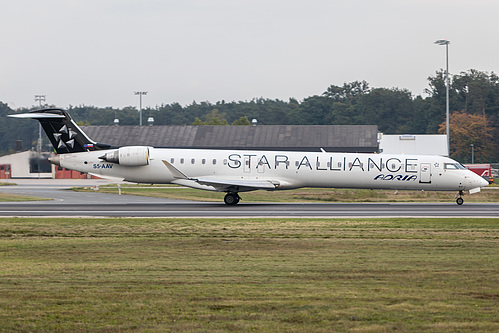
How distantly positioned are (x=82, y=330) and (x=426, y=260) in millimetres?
9443

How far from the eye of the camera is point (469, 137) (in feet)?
314

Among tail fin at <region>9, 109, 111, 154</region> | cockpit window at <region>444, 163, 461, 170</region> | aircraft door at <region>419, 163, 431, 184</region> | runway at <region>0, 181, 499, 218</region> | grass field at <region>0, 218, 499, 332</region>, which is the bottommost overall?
grass field at <region>0, 218, 499, 332</region>

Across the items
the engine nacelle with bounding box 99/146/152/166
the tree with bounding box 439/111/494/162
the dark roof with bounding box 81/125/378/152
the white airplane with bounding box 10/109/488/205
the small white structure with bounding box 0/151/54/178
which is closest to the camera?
the white airplane with bounding box 10/109/488/205

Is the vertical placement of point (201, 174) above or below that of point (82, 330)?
above

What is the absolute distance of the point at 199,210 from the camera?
→ 30719 mm

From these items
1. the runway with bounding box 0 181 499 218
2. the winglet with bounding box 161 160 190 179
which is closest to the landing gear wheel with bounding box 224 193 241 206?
the runway with bounding box 0 181 499 218

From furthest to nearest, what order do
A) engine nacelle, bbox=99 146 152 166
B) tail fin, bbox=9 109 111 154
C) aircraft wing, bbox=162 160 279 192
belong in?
tail fin, bbox=9 109 111 154 → engine nacelle, bbox=99 146 152 166 → aircraft wing, bbox=162 160 279 192

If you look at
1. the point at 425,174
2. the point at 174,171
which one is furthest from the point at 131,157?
the point at 425,174

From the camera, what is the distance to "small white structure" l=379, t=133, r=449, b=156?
71.7 meters

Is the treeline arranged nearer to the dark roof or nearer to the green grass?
the dark roof

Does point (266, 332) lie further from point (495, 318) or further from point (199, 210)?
point (199, 210)

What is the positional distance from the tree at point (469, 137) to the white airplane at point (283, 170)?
63.5 meters

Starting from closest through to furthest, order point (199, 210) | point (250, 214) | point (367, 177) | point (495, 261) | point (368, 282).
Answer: point (368, 282) < point (495, 261) < point (250, 214) < point (199, 210) < point (367, 177)

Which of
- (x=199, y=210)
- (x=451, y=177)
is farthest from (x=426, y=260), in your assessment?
(x=451, y=177)
